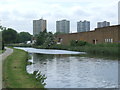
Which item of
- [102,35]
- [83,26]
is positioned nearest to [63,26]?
[83,26]

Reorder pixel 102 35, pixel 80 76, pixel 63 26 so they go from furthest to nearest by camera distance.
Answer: pixel 63 26
pixel 102 35
pixel 80 76

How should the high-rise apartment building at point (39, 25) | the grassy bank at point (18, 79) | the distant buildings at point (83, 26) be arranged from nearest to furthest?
the grassy bank at point (18, 79), the distant buildings at point (83, 26), the high-rise apartment building at point (39, 25)

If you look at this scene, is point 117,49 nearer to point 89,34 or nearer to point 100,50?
point 100,50

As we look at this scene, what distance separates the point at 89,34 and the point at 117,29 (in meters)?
14.2

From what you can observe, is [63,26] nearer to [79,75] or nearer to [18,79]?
[79,75]

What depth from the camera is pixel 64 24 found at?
513 feet

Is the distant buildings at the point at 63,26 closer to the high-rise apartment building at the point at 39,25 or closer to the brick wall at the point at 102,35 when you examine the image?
the high-rise apartment building at the point at 39,25

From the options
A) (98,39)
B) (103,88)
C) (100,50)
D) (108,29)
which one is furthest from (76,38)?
(103,88)

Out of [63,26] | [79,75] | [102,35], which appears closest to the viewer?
[79,75]

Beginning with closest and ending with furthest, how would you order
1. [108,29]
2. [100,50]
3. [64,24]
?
[100,50] < [108,29] < [64,24]

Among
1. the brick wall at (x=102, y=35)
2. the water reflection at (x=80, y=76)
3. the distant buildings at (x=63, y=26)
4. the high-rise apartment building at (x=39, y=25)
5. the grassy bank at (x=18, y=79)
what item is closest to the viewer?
the grassy bank at (x=18, y=79)

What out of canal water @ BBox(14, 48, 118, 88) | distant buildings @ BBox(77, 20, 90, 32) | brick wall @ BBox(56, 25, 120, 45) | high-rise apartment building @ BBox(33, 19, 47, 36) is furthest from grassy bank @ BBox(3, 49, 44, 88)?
distant buildings @ BBox(77, 20, 90, 32)

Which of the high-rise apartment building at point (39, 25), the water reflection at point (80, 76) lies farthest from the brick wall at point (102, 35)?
the high-rise apartment building at point (39, 25)

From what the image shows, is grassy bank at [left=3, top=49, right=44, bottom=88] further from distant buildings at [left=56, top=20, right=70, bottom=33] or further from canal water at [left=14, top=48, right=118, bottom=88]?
distant buildings at [left=56, top=20, right=70, bottom=33]
